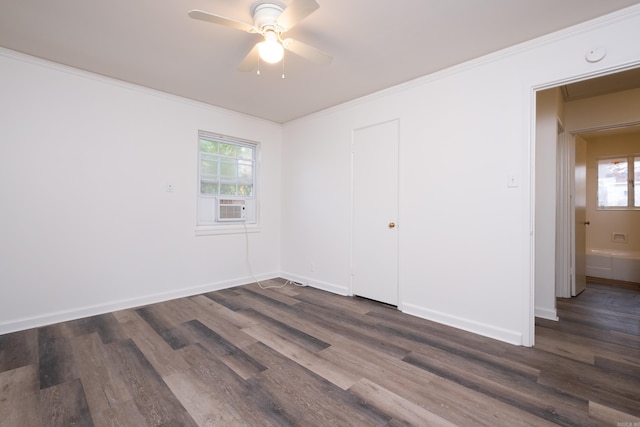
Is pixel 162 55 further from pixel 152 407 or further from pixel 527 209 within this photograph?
pixel 527 209

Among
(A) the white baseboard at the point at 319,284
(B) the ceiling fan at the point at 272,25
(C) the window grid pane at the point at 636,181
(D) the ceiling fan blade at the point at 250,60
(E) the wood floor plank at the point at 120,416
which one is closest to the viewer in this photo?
(E) the wood floor plank at the point at 120,416

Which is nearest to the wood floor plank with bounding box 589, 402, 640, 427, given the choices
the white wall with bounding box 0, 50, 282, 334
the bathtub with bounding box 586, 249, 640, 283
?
the white wall with bounding box 0, 50, 282, 334

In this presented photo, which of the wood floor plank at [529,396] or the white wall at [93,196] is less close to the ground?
the white wall at [93,196]

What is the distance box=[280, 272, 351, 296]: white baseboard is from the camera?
3.89m

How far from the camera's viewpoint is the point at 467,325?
2.72 m

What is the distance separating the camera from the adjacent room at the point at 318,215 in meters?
1.86

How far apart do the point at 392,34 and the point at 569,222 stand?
328cm

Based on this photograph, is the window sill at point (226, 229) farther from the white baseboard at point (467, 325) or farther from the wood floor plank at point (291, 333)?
the white baseboard at point (467, 325)

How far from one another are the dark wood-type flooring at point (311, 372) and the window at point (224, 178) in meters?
1.53

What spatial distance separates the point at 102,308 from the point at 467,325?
3804 mm

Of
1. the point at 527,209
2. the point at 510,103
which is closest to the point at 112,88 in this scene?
the point at 510,103

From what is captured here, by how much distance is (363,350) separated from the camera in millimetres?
2328

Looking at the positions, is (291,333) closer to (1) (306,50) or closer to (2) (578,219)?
(1) (306,50)

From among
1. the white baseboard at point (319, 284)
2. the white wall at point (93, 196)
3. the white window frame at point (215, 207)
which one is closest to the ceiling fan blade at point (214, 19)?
the white wall at point (93, 196)
